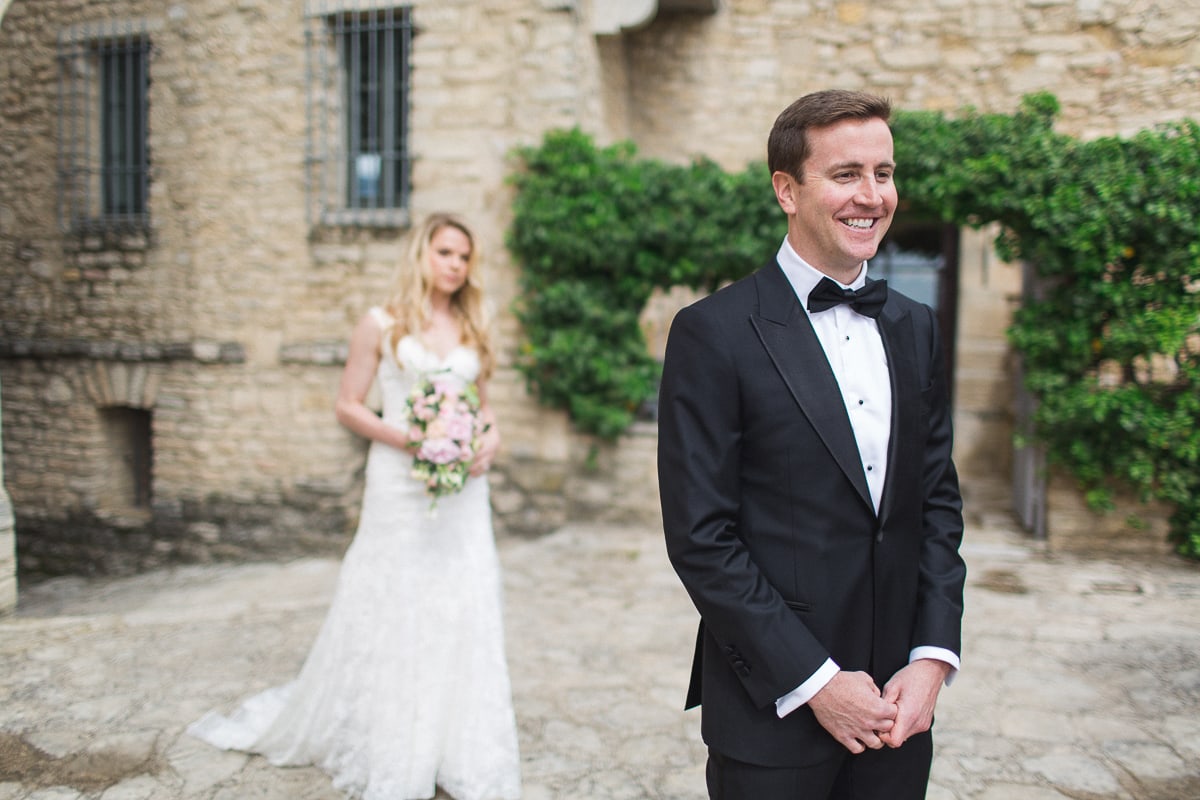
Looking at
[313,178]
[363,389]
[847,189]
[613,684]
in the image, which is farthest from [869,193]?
[313,178]

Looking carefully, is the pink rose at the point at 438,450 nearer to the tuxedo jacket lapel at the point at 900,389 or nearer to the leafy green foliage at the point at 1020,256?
the tuxedo jacket lapel at the point at 900,389

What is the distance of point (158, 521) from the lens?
7.98 m

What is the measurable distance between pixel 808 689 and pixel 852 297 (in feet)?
2.35

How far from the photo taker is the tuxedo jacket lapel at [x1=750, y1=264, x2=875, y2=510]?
5.36 ft

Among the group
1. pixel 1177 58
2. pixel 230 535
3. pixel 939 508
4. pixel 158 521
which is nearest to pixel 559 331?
pixel 230 535

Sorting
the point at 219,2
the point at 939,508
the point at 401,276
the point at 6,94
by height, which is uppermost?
the point at 219,2

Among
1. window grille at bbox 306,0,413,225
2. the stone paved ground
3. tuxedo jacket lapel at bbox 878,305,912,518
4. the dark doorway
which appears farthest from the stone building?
tuxedo jacket lapel at bbox 878,305,912,518

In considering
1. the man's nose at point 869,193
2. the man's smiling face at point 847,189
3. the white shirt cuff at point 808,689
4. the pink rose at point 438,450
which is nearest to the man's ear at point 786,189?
the man's smiling face at point 847,189

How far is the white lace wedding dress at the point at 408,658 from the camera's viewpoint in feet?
10.1

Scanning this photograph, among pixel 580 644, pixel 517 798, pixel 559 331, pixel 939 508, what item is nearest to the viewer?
pixel 939 508

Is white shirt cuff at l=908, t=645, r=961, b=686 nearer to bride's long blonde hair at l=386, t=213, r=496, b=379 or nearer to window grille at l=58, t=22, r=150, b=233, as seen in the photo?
bride's long blonde hair at l=386, t=213, r=496, b=379

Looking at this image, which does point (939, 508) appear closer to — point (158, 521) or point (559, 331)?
point (559, 331)

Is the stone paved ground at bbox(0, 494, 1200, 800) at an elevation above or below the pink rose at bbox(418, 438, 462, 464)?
below

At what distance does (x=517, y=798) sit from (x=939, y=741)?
164 cm
